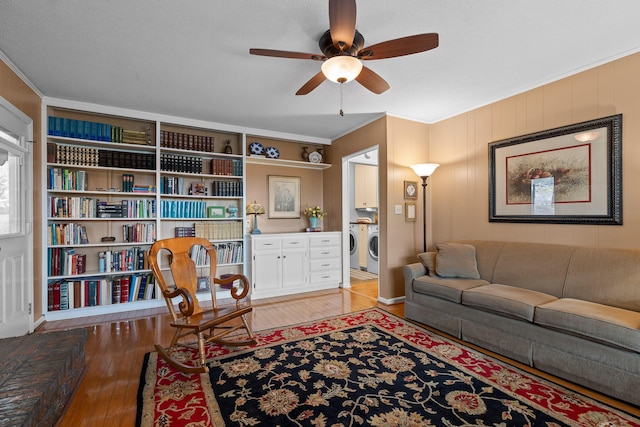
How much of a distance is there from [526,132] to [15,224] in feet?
16.7

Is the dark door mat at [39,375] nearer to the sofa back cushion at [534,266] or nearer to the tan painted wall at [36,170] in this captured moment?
the tan painted wall at [36,170]

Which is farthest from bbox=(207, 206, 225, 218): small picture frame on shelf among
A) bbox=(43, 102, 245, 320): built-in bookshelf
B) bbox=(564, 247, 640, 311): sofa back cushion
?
bbox=(564, 247, 640, 311): sofa back cushion

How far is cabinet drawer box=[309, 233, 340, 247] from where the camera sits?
4555 mm

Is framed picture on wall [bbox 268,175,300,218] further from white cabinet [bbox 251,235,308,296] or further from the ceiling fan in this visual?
the ceiling fan

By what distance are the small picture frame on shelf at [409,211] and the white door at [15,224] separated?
162 inches

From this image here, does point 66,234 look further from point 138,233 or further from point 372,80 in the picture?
point 372,80

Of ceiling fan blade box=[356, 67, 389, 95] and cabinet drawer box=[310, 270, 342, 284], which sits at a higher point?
ceiling fan blade box=[356, 67, 389, 95]

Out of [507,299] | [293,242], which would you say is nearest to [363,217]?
[293,242]

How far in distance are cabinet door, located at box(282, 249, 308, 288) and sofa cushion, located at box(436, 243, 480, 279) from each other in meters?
2.04

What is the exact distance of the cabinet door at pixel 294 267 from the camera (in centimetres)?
436

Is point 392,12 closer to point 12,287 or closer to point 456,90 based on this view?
point 456,90

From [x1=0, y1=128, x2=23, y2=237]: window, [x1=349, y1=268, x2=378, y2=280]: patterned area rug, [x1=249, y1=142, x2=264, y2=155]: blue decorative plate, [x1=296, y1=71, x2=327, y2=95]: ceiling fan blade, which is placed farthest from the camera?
[x1=349, y1=268, x2=378, y2=280]: patterned area rug

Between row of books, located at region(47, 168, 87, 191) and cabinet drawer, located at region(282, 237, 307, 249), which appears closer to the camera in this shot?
row of books, located at region(47, 168, 87, 191)

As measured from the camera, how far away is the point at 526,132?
3.06 meters
